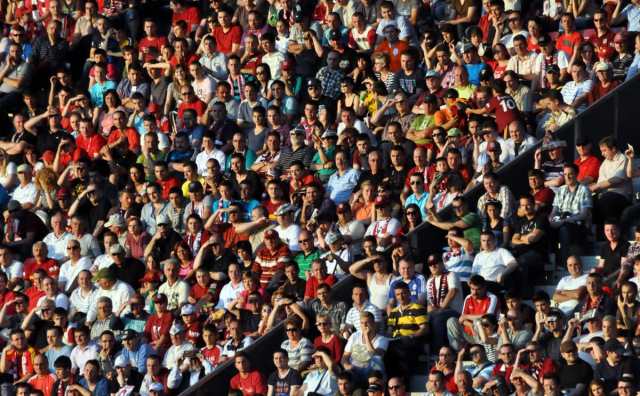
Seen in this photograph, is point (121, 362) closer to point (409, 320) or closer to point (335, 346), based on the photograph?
point (335, 346)

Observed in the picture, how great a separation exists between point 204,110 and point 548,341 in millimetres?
7703

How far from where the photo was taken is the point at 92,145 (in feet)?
86.8

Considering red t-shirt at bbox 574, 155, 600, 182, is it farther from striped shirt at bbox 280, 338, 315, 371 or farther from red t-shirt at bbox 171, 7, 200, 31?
red t-shirt at bbox 171, 7, 200, 31

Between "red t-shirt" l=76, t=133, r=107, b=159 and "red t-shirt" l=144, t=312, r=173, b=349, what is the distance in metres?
4.29

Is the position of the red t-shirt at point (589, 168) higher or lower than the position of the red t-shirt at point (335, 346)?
higher

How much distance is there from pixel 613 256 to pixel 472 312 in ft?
4.79

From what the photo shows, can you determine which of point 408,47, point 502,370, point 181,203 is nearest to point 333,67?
point 408,47

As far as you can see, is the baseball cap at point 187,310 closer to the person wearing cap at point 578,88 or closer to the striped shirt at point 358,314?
the striped shirt at point 358,314

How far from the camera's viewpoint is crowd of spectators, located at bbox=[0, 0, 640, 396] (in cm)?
2038

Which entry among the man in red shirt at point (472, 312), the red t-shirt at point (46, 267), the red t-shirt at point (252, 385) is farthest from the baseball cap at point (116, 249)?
the man in red shirt at point (472, 312)

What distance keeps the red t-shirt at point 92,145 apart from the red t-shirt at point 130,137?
0.45ft

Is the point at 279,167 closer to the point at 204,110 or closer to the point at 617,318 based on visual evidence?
the point at 204,110

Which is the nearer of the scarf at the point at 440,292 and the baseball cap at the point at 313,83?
the scarf at the point at 440,292

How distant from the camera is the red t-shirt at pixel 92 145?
1040 inches
